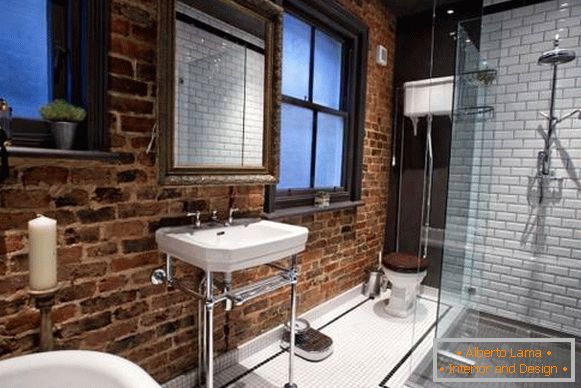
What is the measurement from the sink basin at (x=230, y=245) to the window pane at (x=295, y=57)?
41.2 inches

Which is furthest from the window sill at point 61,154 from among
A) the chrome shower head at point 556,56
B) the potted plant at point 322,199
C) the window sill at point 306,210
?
the chrome shower head at point 556,56

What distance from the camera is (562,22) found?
2.35 meters

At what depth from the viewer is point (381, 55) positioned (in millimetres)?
3064

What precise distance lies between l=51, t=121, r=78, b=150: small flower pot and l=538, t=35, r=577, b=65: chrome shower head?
3.01 meters

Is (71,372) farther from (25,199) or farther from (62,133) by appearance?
(62,133)

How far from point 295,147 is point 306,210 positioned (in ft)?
1.62

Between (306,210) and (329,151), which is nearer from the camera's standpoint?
(306,210)

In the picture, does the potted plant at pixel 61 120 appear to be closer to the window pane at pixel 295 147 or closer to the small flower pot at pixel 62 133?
the small flower pot at pixel 62 133

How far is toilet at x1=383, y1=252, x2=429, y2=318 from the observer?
2.54 metres

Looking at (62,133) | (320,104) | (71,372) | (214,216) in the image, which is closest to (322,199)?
(320,104)

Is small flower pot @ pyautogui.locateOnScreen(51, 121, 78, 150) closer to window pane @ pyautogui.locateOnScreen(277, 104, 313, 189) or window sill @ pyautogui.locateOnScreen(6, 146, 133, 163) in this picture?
window sill @ pyautogui.locateOnScreen(6, 146, 133, 163)

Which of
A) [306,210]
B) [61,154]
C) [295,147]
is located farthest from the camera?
[295,147]

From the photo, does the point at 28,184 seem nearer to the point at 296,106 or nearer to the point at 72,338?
the point at 72,338

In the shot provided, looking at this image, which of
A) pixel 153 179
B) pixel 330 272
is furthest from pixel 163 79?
pixel 330 272
